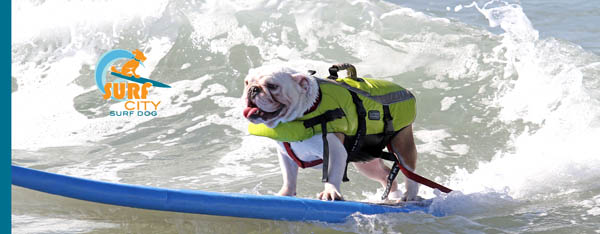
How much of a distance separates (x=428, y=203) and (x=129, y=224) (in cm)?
185

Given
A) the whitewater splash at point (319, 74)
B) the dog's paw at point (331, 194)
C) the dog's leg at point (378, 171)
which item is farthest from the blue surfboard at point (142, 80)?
the dog's paw at point (331, 194)

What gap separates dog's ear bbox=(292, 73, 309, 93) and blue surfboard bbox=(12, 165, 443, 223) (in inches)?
25.2

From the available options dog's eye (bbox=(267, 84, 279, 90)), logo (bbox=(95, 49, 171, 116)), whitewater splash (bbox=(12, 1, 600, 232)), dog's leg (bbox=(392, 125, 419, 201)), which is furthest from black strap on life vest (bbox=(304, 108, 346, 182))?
logo (bbox=(95, 49, 171, 116))

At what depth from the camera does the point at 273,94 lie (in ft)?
13.8

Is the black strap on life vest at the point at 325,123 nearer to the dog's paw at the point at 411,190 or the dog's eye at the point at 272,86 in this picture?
the dog's eye at the point at 272,86

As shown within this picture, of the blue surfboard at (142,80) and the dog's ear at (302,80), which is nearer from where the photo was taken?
the dog's ear at (302,80)

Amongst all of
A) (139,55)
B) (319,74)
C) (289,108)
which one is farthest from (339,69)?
(139,55)

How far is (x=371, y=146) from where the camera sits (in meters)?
4.78

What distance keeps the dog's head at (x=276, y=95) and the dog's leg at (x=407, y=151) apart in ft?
2.67

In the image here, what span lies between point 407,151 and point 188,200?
5.06 feet

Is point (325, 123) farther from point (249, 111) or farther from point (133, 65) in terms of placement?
point (133, 65)

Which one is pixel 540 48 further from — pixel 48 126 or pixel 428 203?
pixel 48 126

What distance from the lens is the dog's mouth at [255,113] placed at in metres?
4.20

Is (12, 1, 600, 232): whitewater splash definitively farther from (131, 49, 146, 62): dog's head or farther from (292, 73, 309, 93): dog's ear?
(292, 73, 309, 93): dog's ear
